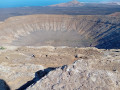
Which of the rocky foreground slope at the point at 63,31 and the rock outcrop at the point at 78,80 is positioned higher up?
the rock outcrop at the point at 78,80

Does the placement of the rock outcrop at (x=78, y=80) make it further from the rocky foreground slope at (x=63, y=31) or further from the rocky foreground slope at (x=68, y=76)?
the rocky foreground slope at (x=63, y=31)

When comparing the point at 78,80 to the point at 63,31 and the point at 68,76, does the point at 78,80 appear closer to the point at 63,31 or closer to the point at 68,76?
the point at 68,76

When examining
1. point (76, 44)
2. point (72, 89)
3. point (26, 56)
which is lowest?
point (76, 44)

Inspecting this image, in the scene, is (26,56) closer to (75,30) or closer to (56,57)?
(56,57)

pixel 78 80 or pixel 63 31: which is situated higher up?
pixel 78 80

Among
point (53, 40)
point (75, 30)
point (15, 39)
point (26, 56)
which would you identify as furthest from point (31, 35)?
point (26, 56)

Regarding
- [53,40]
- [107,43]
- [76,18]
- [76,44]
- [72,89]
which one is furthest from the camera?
[76,18]

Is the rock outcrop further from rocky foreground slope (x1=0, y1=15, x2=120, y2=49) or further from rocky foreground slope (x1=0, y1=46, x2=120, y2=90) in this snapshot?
rocky foreground slope (x1=0, y1=15, x2=120, y2=49)

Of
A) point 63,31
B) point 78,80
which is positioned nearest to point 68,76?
point 78,80

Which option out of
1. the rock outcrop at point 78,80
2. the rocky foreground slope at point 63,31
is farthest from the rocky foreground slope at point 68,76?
the rocky foreground slope at point 63,31
